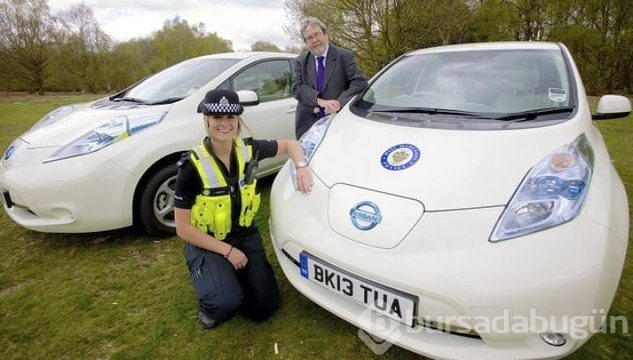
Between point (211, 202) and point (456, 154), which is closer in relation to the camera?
point (456, 154)

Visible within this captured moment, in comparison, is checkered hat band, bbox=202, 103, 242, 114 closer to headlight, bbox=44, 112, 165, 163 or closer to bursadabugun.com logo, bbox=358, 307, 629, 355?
headlight, bbox=44, 112, 165, 163

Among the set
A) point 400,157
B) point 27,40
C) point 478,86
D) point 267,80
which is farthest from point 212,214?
point 27,40

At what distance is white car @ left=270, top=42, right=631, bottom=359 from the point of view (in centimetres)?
131

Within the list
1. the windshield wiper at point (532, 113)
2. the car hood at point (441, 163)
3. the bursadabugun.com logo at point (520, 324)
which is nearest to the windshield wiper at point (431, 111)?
the windshield wiper at point (532, 113)

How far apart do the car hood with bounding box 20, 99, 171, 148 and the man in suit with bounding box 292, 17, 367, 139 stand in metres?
1.18

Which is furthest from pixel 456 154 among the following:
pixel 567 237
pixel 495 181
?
pixel 567 237

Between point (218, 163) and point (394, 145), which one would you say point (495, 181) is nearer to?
point (394, 145)

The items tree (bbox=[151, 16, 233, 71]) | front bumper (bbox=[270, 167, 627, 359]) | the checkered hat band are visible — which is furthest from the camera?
tree (bbox=[151, 16, 233, 71])

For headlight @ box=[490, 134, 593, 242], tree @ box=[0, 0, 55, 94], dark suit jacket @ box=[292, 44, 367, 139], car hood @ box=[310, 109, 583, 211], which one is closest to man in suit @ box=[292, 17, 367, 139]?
dark suit jacket @ box=[292, 44, 367, 139]

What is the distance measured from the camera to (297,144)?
7.35ft

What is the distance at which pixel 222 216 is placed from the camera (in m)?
1.94

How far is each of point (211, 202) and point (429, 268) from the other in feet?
3.63

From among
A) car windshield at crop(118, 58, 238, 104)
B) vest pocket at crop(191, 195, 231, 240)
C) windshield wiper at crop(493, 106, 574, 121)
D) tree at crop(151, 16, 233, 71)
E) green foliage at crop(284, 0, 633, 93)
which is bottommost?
vest pocket at crop(191, 195, 231, 240)

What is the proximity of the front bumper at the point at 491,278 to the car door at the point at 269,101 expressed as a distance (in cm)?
212
